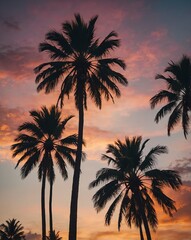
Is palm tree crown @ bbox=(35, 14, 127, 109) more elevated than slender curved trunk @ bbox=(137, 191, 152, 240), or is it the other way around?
palm tree crown @ bbox=(35, 14, 127, 109)

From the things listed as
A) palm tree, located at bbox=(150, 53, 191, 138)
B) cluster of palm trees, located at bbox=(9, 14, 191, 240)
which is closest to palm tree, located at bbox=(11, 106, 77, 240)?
cluster of palm trees, located at bbox=(9, 14, 191, 240)

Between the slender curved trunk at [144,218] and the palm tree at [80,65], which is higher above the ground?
the palm tree at [80,65]

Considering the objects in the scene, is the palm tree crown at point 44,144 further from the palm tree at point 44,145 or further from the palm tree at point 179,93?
the palm tree at point 179,93

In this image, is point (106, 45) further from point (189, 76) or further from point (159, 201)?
point (159, 201)

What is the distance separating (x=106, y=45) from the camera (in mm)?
23969

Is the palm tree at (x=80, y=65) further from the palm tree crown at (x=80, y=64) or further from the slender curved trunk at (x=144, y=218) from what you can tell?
the slender curved trunk at (x=144, y=218)

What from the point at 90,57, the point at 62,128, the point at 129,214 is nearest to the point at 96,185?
the point at 129,214

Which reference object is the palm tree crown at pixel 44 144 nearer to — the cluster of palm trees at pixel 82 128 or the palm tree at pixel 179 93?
the cluster of palm trees at pixel 82 128

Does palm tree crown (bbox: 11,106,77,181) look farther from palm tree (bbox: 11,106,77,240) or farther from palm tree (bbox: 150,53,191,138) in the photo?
palm tree (bbox: 150,53,191,138)

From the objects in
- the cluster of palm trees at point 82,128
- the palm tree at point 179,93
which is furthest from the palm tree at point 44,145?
the palm tree at point 179,93

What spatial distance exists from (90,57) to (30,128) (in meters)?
12.4

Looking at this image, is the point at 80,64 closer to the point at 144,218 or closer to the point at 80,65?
the point at 80,65

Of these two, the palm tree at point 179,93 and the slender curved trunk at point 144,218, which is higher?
the palm tree at point 179,93

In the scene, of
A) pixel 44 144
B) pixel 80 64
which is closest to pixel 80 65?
pixel 80 64
